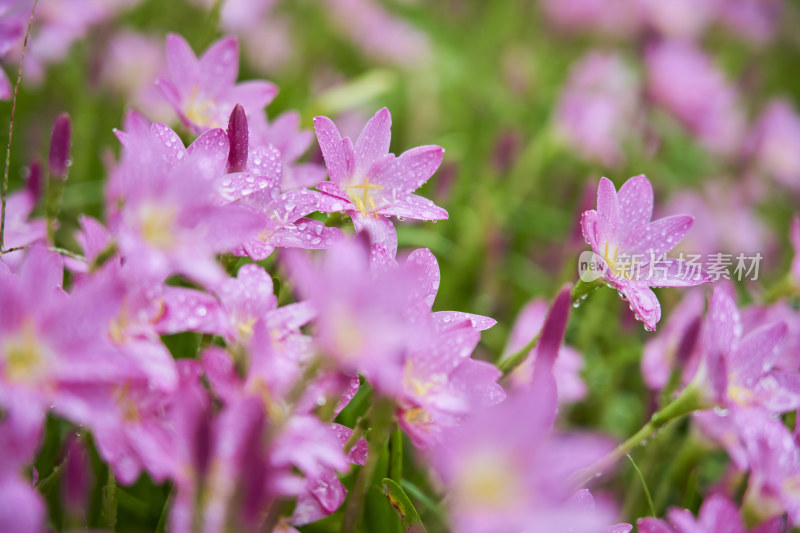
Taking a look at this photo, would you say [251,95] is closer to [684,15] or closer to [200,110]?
[200,110]

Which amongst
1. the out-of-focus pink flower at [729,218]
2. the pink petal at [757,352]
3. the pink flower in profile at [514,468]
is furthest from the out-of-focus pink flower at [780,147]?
the pink flower in profile at [514,468]

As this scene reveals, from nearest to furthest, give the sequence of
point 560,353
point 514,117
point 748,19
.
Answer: point 560,353 < point 514,117 < point 748,19

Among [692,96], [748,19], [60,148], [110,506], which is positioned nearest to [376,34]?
[692,96]

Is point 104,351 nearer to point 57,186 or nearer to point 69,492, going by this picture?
point 69,492

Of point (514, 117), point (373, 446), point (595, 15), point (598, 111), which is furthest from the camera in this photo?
point (595, 15)

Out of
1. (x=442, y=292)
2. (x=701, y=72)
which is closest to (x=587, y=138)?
(x=701, y=72)

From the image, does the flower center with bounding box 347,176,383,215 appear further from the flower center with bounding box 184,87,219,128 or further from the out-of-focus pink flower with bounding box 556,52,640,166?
the out-of-focus pink flower with bounding box 556,52,640,166
